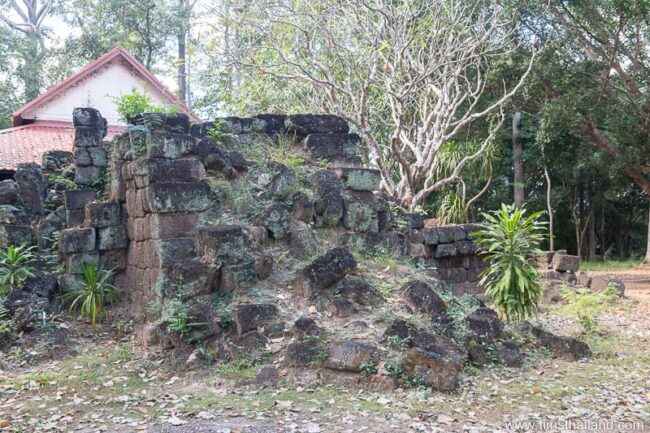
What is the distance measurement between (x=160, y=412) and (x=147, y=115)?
14.1 feet

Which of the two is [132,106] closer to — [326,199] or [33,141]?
[326,199]

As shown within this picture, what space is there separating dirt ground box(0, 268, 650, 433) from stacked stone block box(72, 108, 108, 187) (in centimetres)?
247

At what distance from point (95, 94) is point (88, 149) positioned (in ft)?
32.4

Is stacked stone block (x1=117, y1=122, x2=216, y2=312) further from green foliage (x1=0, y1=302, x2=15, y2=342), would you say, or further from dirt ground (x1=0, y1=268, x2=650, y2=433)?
green foliage (x1=0, y1=302, x2=15, y2=342)

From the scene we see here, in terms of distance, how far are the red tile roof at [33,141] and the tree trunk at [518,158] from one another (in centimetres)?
1245

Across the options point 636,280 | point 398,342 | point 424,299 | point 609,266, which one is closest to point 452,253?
point 424,299

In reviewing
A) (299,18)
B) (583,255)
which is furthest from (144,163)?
(583,255)

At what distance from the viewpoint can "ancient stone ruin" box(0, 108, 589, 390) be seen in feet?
20.2

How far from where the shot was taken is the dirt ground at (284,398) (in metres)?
4.77

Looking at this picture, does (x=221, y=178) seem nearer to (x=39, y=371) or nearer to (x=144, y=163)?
(x=144, y=163)

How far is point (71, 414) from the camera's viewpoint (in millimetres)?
4980

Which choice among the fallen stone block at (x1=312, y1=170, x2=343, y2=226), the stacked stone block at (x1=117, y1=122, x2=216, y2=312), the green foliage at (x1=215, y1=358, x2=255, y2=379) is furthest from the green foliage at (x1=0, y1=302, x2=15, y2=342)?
the fallen stone block at (x1=312, y1=170, x2=343, y2=226)

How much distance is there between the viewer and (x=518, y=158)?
20047mm

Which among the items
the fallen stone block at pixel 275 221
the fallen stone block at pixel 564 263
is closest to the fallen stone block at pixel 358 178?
the fallen stone block at pixel 275 221
